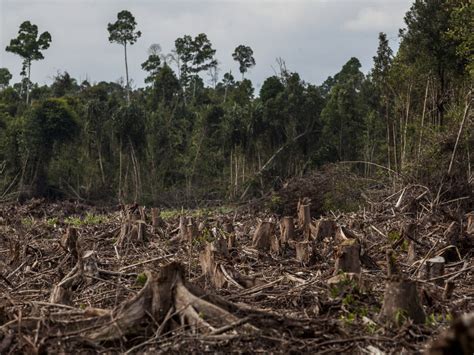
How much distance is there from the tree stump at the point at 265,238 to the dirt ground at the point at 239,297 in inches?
0.6

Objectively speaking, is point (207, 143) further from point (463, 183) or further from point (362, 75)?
point (463, 183)

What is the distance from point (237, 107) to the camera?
35.7 metres

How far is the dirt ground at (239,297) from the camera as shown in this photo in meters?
3.47

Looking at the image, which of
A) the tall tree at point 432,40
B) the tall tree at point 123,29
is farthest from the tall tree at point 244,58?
the tall tree at point 432,40

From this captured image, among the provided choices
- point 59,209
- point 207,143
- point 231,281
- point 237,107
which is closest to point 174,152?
point 207,143

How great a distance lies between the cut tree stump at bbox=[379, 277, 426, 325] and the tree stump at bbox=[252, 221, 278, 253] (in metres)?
4.62

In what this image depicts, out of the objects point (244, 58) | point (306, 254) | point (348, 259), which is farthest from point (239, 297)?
point (244, 58)

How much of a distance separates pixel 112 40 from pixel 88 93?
5.93 m

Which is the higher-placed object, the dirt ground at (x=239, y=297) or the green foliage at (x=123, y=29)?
the green foliage at (x=123, y=29)

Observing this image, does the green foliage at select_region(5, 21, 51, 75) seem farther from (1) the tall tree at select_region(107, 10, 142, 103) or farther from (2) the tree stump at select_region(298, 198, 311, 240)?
(2) the tree stump at select_region(298, 198, 311, 240)

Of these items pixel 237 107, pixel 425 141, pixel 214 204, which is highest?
pixel 237 107

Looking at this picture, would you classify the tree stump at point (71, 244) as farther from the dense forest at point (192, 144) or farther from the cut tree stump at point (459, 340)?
the dense forest at point (192, 144)

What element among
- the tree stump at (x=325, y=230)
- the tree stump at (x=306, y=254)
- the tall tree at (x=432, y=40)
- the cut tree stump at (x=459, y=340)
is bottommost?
the tree stump at (x=306, y=254)

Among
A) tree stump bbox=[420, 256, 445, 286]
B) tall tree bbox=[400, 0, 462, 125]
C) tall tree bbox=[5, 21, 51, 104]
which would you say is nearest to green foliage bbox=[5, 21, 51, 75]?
tall tree bbox=[5, 21, 51, 104]
